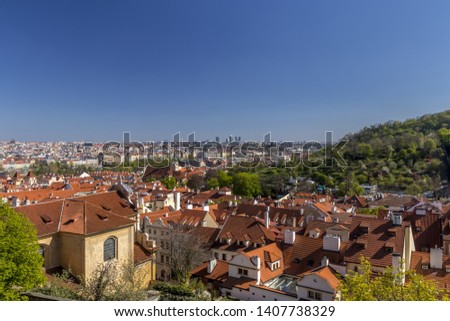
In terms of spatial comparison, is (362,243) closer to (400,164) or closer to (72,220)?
(72,220)

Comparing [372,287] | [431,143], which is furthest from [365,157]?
[372,287]

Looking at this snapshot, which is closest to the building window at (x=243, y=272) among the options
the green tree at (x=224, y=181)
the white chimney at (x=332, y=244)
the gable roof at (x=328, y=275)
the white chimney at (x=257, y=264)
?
the white chimney at (x=257, y=264)

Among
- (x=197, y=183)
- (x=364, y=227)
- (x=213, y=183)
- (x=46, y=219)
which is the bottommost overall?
(x=197, y=183)

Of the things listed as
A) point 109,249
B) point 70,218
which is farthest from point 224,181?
point 70,218

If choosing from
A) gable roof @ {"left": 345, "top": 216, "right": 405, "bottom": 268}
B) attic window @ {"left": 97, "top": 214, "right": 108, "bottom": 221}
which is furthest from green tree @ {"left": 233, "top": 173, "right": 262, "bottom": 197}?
attic window @ {"left": 97, "top": 214, "right": 108, "bottom": 221}

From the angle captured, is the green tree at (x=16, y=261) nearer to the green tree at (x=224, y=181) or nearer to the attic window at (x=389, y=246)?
the attic window at (x=389, y=246)
